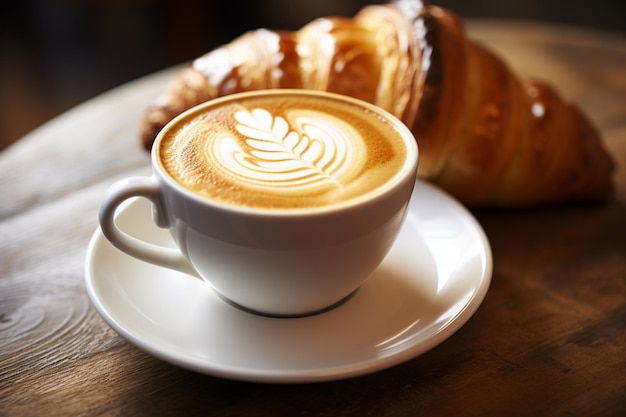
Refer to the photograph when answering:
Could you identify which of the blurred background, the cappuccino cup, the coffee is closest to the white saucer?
the cappuccino cup

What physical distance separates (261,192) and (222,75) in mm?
577

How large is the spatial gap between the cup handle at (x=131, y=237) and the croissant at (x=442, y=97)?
483 mm

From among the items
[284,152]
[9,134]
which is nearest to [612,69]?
[284,152]

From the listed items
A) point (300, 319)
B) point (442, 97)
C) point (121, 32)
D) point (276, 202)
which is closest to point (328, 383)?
point (300, 319)

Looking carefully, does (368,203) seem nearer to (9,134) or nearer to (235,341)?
(235,341)

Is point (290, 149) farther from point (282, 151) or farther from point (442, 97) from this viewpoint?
point (442, 97)

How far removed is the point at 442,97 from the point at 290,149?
410 millimetres

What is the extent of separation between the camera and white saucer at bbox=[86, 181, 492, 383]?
806 millimetres

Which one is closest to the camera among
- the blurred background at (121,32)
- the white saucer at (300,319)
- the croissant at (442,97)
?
the white saucer at (300,319)

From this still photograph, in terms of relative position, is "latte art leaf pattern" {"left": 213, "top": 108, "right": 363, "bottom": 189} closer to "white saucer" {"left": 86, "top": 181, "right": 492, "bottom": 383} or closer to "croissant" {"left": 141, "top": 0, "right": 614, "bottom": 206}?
"white saucer" {"left": 86, "top": 181, "right": 492, "bottom": 383}

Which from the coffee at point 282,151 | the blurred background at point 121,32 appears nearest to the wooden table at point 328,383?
the coffee at point 282,151

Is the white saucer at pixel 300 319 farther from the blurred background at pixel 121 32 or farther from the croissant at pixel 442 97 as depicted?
the blurred background at pixel 121 32

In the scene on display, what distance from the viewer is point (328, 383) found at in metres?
0.86

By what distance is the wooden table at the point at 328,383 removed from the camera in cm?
83
